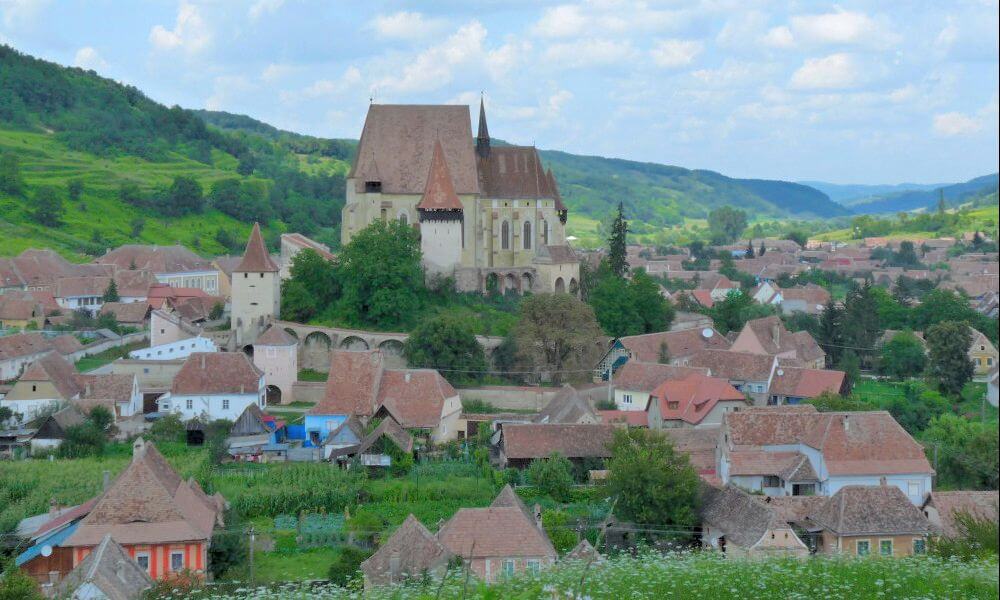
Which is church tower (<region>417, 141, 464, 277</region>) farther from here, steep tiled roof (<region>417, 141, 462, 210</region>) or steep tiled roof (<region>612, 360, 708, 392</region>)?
steep tiled roof (<region>612, 360, 708, 392</region>)

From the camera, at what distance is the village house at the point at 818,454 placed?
1275 inches

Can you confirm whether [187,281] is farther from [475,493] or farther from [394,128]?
[475,493]

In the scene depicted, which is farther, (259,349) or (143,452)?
(259,349)

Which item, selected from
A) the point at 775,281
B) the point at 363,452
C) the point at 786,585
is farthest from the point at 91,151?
the point at 786,585

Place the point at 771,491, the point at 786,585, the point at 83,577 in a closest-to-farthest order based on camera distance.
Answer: the point at 786,585, the point at 83,577, the point at 771,491

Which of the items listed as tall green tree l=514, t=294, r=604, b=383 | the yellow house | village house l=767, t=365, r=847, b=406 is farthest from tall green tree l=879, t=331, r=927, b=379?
tall green tree l=514, t=294, r=604, b=383

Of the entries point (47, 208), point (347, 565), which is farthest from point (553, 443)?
point (47, 208)

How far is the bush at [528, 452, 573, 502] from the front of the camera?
3319cm

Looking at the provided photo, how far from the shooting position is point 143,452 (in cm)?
2823

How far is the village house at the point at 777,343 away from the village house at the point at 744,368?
1.63 metres

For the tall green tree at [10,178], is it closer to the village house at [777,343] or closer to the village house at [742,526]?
the village house at [777,343]

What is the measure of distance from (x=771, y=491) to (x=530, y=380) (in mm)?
13609

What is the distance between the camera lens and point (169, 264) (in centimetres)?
7194

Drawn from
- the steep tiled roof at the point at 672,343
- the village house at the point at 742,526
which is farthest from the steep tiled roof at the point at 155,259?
the village house at the point at 742,526
